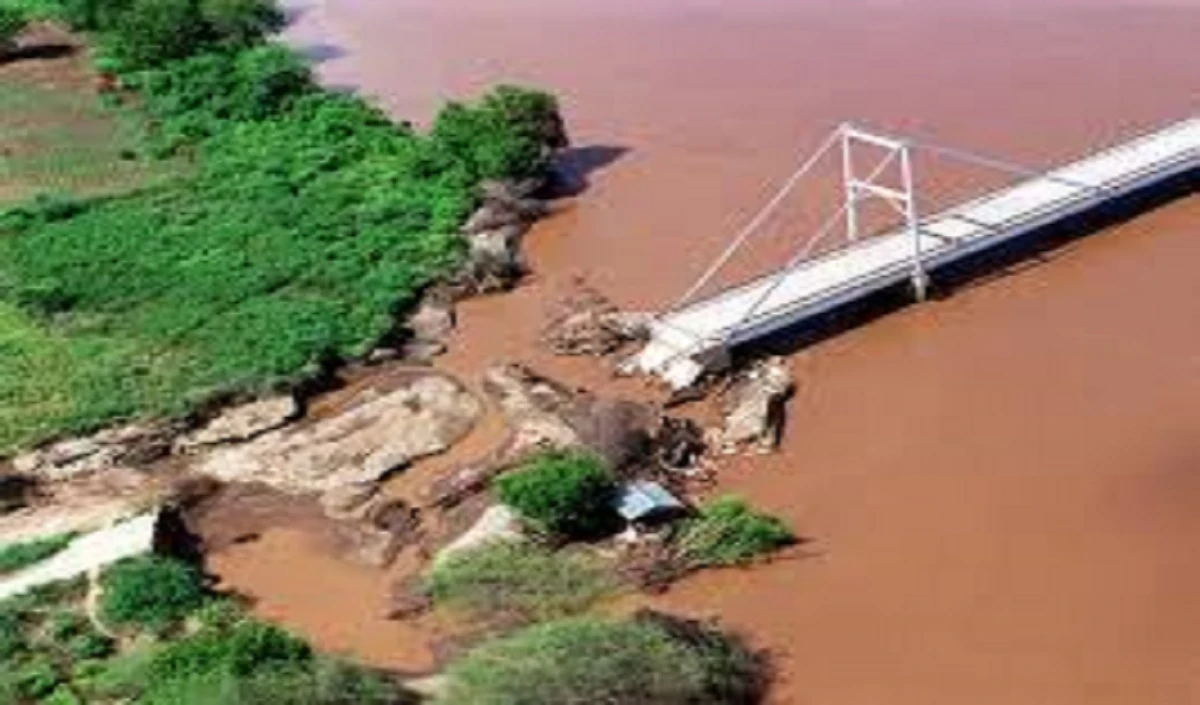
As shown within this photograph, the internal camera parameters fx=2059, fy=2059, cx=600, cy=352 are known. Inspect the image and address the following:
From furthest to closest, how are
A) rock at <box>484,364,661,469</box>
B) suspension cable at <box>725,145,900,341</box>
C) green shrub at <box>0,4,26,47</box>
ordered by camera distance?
green shrub at <box>0,4,26,47</box> → suspension cable at <box>725,145,900,341</box> → rock at <box>484,364,661,469</box>

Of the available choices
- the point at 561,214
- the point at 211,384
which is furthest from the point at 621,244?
the point at 211,384

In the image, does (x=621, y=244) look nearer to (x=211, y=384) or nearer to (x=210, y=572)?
(x=211, y=384)

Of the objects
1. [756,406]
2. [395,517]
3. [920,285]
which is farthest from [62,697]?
[920,285]

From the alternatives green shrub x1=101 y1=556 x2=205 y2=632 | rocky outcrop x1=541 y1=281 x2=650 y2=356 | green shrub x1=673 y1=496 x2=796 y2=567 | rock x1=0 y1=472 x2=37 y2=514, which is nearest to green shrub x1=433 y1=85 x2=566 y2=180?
rocky outcrop x1=541 y1=281 x2=650 y2=356

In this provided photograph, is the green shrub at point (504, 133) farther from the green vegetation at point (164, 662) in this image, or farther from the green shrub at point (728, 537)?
the green vegetation at point (164, 662)

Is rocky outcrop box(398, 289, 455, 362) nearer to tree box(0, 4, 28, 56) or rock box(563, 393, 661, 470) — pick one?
rock box(563, 393, 661, 470)

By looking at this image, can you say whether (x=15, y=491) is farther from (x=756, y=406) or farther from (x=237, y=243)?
(x=756, y=406)
